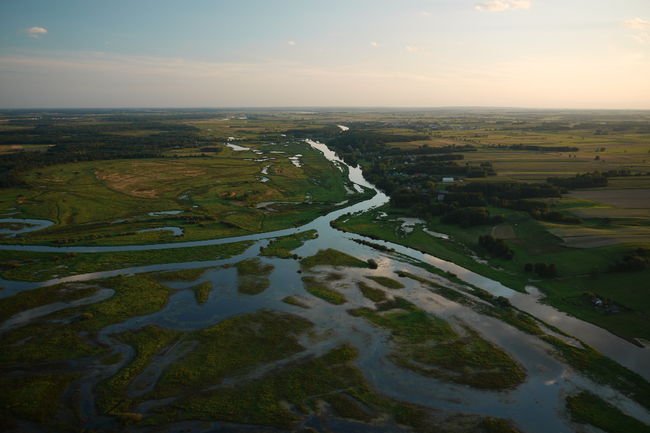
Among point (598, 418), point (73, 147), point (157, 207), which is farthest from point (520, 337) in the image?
point (73, 147)

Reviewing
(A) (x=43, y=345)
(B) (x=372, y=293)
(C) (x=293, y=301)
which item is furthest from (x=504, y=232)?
(A) (x=43, y=345)

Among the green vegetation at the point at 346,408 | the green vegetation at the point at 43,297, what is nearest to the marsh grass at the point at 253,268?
the green vegetation at the point at 43,297

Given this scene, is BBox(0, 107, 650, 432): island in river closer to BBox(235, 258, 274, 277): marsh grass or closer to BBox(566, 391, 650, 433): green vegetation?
BBox(566, 391, 650, 433): green vegetation

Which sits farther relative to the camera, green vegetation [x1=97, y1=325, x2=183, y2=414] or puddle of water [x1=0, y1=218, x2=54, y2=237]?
puddle of water [x1=0, y1=218, x2=54, y2=237]

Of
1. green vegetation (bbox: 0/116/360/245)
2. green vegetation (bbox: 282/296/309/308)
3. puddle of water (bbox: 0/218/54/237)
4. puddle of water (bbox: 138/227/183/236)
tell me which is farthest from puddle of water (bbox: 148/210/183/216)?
green vegetation (bbox: 282/296/309/308)

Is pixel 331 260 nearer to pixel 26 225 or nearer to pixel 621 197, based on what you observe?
pixel 26 225

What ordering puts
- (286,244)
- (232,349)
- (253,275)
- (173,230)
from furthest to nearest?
(173,230) → (286,244) → (253,275) → (232,349)
